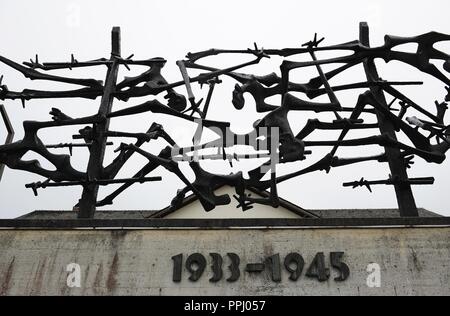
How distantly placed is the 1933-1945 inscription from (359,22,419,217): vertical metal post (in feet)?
4.66

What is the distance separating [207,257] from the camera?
503 cm

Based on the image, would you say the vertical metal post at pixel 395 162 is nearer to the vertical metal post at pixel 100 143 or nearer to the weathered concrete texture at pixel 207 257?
the weathered concrete texture at pixel 207 257

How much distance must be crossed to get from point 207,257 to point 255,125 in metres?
1.81

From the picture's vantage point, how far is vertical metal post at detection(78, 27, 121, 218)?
579cm

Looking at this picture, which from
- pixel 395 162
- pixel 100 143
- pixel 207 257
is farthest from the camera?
pixel 100 143

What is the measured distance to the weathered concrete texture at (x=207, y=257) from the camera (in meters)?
4.86
